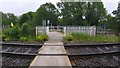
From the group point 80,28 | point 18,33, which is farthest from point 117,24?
point 18,33

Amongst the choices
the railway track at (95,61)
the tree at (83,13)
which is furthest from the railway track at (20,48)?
the tree at (83,13)

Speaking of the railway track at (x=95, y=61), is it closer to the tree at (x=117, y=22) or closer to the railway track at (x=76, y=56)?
the railway track at (x=76, y=56)

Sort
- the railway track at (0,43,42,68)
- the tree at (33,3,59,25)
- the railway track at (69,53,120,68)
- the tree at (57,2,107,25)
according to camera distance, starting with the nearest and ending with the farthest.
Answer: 1. the railway track at (69,53,120,68)
2. the railway track at (0,43,42,68)
3. the tree at (57,2,107,25)
4. the tree at (33,3,59,25)

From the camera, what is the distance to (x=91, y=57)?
7.36 m

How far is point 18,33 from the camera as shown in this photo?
11758 millimetres

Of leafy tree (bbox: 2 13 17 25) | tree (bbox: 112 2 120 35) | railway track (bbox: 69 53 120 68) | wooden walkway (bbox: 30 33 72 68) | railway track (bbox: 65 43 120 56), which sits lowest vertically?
railway track (bbox: 69 53 120 68)

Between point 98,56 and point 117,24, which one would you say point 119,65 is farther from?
point 117,24

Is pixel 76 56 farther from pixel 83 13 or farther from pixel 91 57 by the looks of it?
pixel 83 13

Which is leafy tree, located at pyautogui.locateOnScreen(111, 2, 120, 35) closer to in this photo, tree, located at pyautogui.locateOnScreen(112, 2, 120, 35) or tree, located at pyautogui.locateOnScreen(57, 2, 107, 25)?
tree, located at pyautogui.locateOnScreen(112, 2, 120, 35)

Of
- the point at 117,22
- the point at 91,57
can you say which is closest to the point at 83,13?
the point at 117,22

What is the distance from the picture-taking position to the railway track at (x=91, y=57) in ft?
22.6

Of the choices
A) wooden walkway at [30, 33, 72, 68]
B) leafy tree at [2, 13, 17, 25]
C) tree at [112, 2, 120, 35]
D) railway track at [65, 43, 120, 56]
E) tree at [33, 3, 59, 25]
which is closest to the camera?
wooden walkway at [30, 33, 72, 68]

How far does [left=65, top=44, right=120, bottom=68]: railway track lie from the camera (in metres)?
6.89

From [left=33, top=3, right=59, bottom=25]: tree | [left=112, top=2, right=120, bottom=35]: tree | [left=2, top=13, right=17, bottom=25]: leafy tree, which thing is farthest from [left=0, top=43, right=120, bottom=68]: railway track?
[left=2, top=13, right=17, bottom=25]: leafy tree
